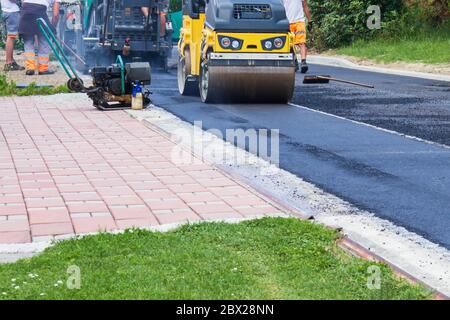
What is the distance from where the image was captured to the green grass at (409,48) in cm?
2403

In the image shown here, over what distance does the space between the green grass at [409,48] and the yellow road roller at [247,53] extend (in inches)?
355

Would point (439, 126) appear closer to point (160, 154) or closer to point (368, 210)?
point (160, 154)

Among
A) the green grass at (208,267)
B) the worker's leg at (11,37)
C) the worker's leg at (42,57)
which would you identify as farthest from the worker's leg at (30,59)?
the green grass at (208,267)

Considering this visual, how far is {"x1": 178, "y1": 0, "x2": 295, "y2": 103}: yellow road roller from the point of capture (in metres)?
14.8

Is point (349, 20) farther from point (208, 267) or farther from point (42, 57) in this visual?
point (208, 267)

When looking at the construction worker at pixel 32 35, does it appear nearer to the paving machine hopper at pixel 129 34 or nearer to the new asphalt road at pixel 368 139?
the paving machine hopper at pixel 129 34

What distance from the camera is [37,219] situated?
7.16m

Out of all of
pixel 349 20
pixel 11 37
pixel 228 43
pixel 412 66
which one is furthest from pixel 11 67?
pixel 349 20

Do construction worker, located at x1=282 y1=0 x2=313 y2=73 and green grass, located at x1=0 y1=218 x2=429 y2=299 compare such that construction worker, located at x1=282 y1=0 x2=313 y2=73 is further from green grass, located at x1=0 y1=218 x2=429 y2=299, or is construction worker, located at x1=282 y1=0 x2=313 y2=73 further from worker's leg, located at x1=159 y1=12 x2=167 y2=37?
green grass, located at x1=0 y1=218 x2=429 y2=299

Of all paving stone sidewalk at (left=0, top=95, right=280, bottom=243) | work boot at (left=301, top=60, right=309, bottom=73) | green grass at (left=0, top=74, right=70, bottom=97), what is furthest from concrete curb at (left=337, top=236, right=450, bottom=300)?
work boot at (left=301, top=60, right=309, bottom=73)

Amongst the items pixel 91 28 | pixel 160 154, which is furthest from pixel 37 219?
pixel 91 28

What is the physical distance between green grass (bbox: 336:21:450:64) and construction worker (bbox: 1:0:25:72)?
9.06 metres

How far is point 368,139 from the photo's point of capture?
11.3m

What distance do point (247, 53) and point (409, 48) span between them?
37.9 feet
